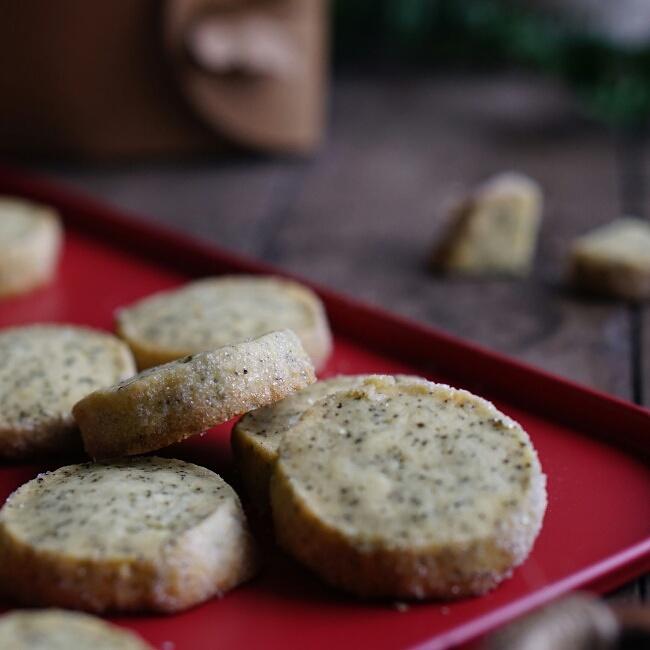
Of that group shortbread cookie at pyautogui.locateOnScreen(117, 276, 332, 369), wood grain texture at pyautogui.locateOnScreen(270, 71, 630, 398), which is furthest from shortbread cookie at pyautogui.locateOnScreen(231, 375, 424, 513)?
wood grain texture at pyautogui.locateOnScreen(270, 71, 630, 398)

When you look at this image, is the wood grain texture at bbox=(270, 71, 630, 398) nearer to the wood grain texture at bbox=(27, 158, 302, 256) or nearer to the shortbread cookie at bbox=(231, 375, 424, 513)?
the wood grain texture at bbox=(27, 158, 302, 256)

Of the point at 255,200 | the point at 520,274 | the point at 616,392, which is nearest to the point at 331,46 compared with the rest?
the point at 255,200

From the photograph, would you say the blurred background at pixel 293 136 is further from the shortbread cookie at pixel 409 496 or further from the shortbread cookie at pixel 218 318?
the shortbread cookie at pixel 409 496

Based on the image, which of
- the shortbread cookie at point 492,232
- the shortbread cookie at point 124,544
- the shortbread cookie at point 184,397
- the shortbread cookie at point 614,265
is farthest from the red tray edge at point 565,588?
the shortbread cookie at point 492,232

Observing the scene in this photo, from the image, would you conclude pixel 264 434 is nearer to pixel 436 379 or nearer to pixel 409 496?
pixel 409 496

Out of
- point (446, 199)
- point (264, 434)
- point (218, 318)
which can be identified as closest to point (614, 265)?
point (446, 199)

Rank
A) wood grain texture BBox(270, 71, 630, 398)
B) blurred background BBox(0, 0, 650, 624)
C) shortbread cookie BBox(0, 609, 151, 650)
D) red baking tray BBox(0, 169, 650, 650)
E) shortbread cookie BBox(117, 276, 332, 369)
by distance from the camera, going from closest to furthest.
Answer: shortbread cookie BBox(0, 609, 151, 650)
red baking tray BBox(0, 169, 650, 650)
shortbread cookie BBox(117, 276, 332, 369)
wood grain texture BBox(270, 71, 630, 398)
blurred background BBox(0, 0, 650, 624)

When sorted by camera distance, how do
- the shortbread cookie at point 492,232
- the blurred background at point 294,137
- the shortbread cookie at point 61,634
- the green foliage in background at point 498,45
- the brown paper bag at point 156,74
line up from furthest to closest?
the green foliage in background at point 498,45
the brown paper bag at point 156,74
the blurred background at point 294,137
the shortbread cookie at point 492,232
the shortbread cookie at point 61,634

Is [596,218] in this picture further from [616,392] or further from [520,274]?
[616,392]
